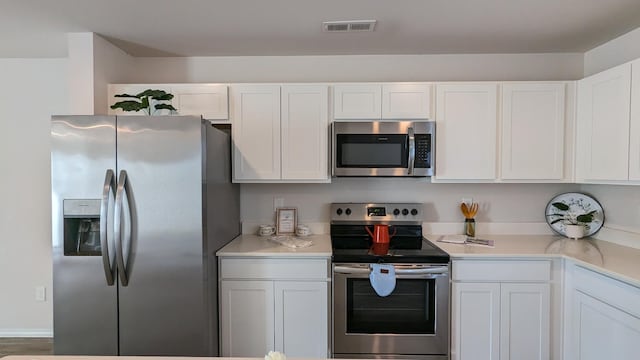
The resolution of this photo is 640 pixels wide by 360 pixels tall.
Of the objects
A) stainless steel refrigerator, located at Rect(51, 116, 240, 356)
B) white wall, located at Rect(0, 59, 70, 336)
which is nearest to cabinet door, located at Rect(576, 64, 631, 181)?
stainless steel refrigerator, located at Rect(51, 116, 240, 356)

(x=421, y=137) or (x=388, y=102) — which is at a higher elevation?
(x=388, y=102)

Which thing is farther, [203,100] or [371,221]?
[371,221]

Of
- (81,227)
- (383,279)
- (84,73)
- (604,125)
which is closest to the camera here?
(81,227)

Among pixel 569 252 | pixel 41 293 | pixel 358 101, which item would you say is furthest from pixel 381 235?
pixel 41 293

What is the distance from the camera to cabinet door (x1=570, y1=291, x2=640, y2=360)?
174cm

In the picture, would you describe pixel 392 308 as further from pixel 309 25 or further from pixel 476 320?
pixel 309 25

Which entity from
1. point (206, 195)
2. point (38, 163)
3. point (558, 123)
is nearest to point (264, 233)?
point (206, 195)

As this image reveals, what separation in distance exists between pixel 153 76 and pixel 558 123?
3187 millimetres

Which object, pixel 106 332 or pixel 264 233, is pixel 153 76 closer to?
pixel 264 233

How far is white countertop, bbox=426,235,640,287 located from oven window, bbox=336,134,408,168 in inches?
27.5

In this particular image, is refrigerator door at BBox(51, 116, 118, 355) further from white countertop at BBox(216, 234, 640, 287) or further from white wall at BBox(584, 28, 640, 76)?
white wall at BBox(584, 28, 640, 76)

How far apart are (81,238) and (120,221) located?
0.29 metres

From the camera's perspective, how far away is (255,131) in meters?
2.63

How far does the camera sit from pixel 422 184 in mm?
2936
